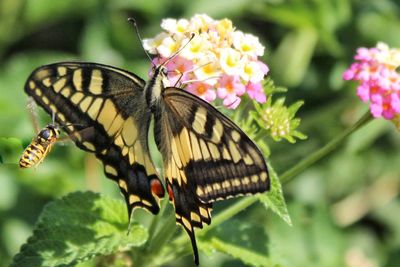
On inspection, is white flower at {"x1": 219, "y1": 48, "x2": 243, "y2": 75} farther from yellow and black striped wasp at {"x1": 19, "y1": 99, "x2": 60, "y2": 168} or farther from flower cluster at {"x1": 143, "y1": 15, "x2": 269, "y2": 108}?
yellow and black striped wasp at {"x1": 19, "y1": 99, "x2": 60, "y2": 168}

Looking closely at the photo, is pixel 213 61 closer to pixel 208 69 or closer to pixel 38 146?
pixel 208 69

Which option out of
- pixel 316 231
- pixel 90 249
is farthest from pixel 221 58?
pixel 316 231

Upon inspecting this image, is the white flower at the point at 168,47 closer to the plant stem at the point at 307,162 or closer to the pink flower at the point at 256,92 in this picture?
the pink flower at the point at 256,92

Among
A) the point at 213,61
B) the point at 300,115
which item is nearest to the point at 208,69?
the point at 213,61

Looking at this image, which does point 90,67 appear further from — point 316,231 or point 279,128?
point 316,231

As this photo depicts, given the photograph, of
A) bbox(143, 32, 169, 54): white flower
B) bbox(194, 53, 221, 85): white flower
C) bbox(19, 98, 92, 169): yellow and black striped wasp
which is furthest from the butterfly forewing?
bbox(19, 98, 92, 169): yellow and black striped wasp

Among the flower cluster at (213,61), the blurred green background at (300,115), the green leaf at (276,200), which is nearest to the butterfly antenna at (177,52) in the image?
the flower cluster at (213,61)
